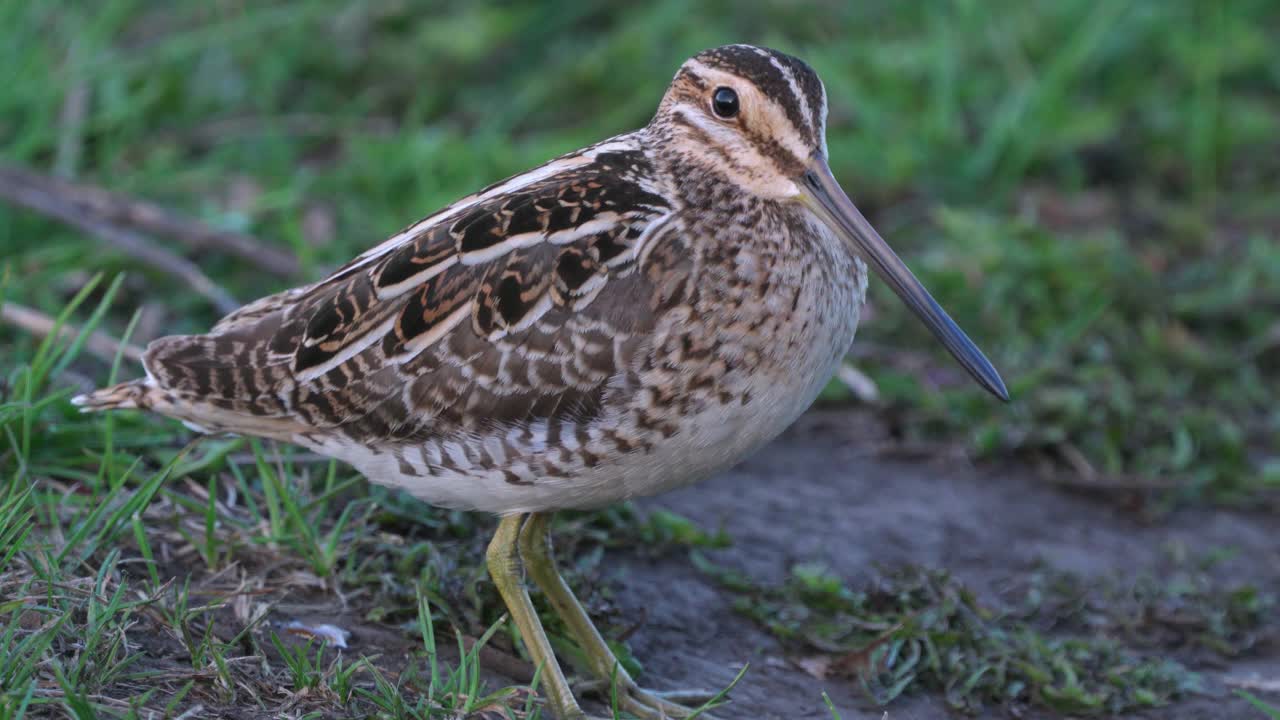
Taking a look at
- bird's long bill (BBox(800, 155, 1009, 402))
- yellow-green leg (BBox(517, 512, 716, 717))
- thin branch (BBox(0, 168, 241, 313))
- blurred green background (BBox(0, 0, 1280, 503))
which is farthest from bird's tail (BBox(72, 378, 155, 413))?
bird's long bill (BBox(800, 155, 1009, 402))

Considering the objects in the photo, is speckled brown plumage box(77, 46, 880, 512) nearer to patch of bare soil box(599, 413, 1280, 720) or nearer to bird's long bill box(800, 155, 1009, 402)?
bird's long bill box(800, 155, 1009, 402)

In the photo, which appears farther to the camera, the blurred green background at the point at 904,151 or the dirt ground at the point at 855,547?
the blurred green background at the point at 904,151

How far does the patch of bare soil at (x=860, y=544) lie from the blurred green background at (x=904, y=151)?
19 centimetres

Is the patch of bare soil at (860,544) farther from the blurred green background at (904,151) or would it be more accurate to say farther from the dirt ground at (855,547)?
the blurred green background at (904,151)

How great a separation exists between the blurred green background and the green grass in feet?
0.05

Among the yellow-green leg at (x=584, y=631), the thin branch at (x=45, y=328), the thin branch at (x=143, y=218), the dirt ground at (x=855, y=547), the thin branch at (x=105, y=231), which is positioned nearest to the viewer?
the yellow-green leg at (x=584, y=631)

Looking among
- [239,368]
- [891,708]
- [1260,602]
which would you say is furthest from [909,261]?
[239,368]

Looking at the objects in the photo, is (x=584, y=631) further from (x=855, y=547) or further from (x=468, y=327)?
(x=855, y=547)

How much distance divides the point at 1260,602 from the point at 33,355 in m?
3.62

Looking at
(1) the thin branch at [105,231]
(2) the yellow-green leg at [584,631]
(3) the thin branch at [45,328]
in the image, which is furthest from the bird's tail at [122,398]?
(1) the thin branch at [105,231]

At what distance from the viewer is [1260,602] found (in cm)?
433

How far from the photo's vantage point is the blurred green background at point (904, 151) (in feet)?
17.0

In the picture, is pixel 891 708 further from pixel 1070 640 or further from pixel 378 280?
pixel 378 280

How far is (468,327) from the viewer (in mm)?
3424
